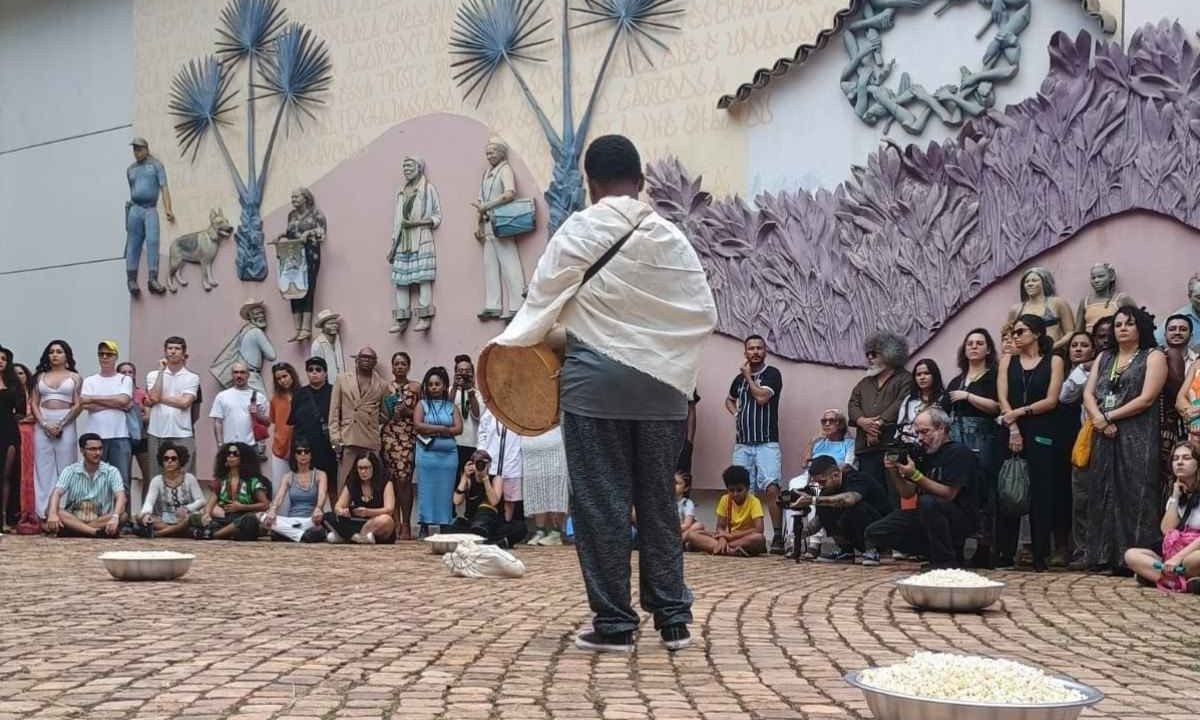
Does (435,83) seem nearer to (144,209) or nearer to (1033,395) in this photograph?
(144,209)

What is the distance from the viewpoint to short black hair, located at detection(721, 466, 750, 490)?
13305 mm

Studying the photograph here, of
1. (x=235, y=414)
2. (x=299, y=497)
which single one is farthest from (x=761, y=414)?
(x=235, y=414)

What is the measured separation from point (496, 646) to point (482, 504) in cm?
841

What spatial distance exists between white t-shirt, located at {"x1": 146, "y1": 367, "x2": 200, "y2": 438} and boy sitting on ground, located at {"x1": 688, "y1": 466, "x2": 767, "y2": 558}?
6.41 meters

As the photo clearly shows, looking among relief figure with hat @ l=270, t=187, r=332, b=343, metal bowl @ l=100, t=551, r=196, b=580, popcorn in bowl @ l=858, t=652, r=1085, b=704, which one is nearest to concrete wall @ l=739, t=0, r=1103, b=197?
relief figure with hat @ l=270, t=187, r=332, b=343

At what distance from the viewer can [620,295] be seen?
6.11m

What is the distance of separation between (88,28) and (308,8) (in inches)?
183

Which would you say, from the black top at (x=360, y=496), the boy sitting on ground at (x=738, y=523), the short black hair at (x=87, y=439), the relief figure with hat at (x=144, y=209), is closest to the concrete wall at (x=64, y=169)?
the relief figure with hat at (x=144, y=209)

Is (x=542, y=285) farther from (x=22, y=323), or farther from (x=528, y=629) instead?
(x=22, y=323)

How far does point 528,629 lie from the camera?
7.00 metres

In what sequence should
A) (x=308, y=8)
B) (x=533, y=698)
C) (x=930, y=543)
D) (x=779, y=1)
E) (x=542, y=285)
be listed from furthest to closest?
(x=308, y=8)
(x=779, y=1)
(x=930, y=543)
(x=542, y=285)
(x=533, y=698)

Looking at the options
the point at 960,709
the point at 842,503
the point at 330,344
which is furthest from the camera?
the point at 330,344

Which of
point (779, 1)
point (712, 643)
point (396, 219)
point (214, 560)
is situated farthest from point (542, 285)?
point (396, 219)

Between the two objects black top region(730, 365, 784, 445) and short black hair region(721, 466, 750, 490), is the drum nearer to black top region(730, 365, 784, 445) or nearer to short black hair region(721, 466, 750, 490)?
short black hair region(721, 466, 750, 490)
